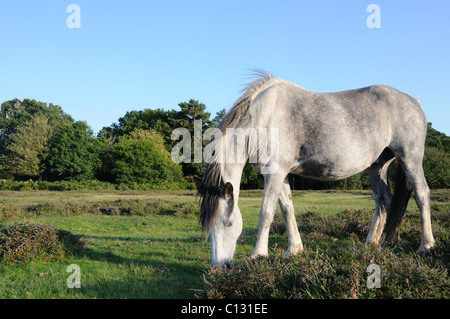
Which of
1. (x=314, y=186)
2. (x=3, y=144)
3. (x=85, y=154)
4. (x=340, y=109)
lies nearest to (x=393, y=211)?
(x=340, y=109)

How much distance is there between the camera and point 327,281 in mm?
3117

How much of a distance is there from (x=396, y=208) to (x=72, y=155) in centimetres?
4620

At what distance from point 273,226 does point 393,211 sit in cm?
356

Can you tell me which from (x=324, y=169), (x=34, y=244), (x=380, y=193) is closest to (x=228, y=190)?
(x=324, y=169)

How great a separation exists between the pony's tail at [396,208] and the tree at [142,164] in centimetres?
→ 3629

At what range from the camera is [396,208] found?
5.72 m

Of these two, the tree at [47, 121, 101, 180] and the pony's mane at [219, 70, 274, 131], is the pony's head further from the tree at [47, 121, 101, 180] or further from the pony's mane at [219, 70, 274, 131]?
the tree at [47, 121, 101, 180]

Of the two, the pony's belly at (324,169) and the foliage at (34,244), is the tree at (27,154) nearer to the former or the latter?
the foliage at (34,244)

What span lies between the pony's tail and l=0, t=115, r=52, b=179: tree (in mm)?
48622

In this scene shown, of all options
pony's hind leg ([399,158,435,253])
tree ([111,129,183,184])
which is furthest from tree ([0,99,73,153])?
pony's hind leg ([399,158,435,253])

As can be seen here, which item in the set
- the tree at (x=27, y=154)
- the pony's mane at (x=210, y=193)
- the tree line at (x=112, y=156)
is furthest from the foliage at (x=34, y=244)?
the tree at (x=27, y=154)

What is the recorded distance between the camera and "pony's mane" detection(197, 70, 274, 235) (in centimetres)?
426

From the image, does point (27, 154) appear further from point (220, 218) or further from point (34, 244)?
point (220, 218)
